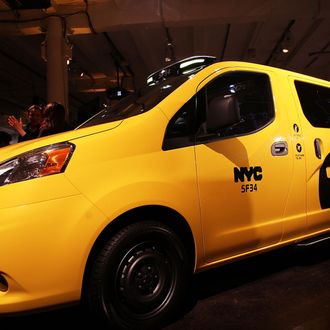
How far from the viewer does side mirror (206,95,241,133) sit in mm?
2889

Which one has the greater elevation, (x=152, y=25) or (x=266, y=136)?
(x=152, y=25)

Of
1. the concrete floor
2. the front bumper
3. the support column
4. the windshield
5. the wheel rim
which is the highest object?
the support column

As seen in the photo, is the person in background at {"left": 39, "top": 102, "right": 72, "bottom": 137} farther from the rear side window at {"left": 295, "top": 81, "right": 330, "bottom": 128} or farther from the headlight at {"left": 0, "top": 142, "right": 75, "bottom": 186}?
the rear side window at {"left": 295, "top": 81, "right": 330, "bottom": 128}

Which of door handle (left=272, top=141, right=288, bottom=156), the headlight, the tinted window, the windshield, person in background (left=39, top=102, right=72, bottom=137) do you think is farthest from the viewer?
person in background (left=39, top=102, right=72, bottom=137)

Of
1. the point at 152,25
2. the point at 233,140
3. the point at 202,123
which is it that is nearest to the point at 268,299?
the point at 233,140

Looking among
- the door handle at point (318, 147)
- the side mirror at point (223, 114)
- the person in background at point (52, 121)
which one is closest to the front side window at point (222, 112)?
the side mirror at point (223, 114)

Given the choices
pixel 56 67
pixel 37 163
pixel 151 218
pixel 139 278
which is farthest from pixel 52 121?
pixel 56 67

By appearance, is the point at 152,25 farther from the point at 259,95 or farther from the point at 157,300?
the point at 157,300

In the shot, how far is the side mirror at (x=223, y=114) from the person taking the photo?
2.89 m

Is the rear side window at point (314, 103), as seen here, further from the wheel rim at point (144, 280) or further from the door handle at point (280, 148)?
the wheel rim at point (144, 280)

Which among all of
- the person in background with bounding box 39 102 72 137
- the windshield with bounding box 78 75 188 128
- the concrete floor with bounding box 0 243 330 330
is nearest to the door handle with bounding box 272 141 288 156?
the windshield with bounding box 78 75 188 128

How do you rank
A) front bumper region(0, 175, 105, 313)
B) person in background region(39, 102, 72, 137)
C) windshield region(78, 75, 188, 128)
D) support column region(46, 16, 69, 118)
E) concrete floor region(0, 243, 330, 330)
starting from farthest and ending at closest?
support column region(46, 16, 69, 118)
person in background region(39, 102, 72, 137)
windshield region(78, 75, 188, 128)
concrete floor region(0, 243, 330, 330)
front bumper region(0, 175, 105, 313)

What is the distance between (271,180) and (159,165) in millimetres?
1037

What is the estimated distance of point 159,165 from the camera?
271 centimetres
